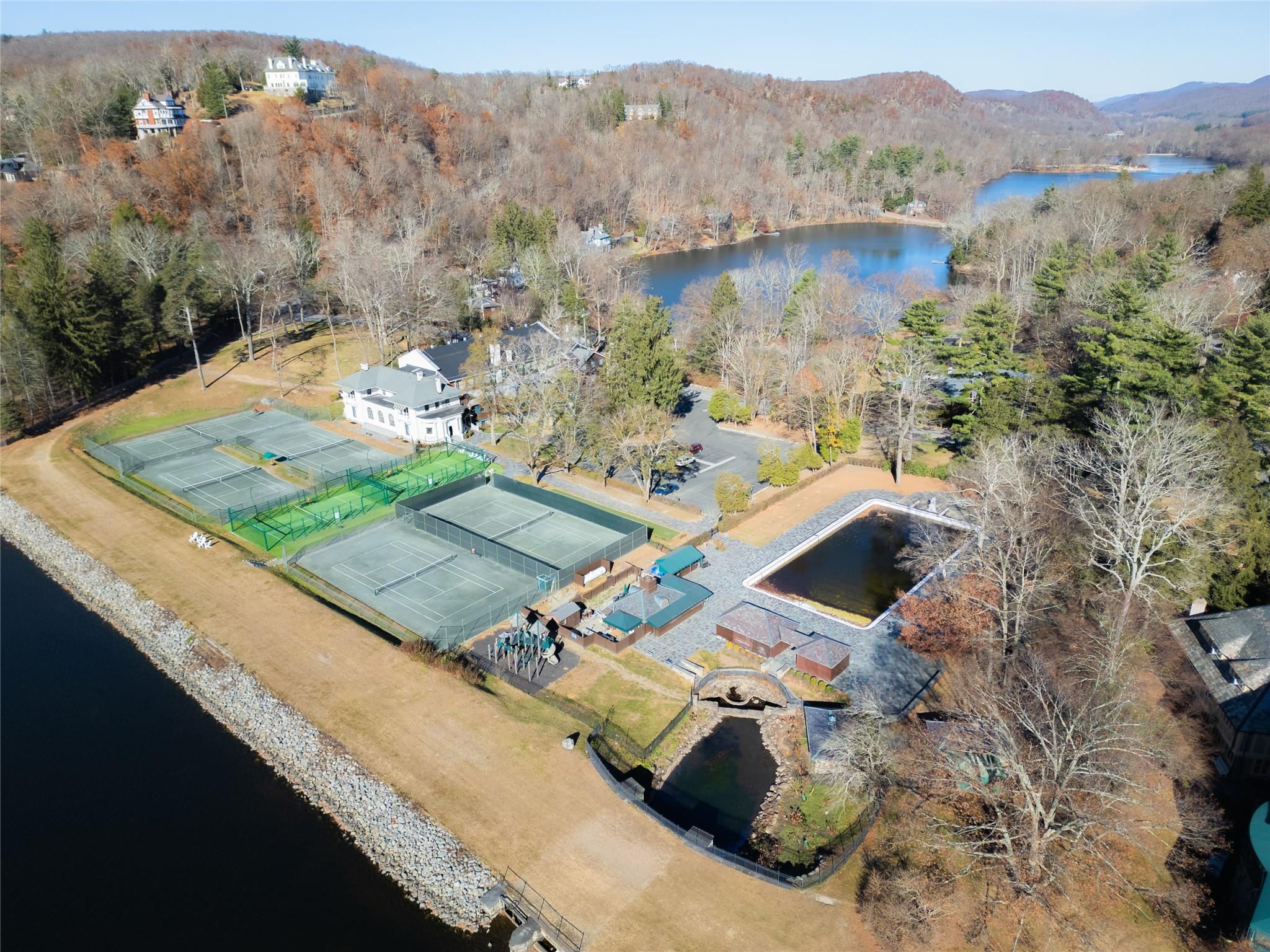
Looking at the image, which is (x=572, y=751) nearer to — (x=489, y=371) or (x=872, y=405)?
(x=489, y=371)

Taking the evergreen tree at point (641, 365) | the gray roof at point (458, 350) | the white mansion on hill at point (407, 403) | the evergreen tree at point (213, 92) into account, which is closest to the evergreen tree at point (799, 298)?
the evergreen tree at point (641, 365)

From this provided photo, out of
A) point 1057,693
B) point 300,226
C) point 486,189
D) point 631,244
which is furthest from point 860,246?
point 1057,693

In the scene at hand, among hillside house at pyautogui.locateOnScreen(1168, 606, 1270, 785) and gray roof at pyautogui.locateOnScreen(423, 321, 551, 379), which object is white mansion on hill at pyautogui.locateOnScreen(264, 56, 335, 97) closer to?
gray roof at pyautogui.locateOnScreen(423, 321, 551, 379)

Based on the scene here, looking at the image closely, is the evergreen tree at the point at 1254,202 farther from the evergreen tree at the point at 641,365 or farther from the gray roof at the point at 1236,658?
the evergreen tree at the point at 641,365

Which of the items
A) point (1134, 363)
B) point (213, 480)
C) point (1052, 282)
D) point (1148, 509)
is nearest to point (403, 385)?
point (213, 480)

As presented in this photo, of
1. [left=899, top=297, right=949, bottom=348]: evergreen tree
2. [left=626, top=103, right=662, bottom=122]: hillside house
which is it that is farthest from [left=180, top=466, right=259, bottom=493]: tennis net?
[left=626, top=103, right=662, bottom=122]: hillside house
